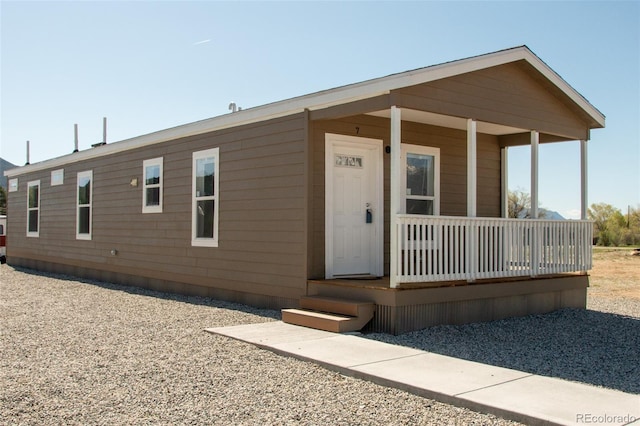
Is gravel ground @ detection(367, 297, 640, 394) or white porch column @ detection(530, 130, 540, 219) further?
white porch column @ detection(530, 130, 540, 219)

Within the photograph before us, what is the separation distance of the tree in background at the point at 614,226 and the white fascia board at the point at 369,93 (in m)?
20.5

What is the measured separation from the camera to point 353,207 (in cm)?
859

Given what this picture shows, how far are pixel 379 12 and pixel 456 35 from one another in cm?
127

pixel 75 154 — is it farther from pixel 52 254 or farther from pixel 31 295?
pixel 31 295

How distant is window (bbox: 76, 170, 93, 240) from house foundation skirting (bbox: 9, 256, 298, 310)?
0.81 m

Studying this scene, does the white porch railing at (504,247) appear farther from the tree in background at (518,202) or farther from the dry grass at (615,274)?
the tree in background at (518,202)

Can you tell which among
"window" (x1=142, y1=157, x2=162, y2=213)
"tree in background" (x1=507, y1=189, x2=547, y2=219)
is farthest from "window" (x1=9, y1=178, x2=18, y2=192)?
"tree in background" (x1=507, y1=189, x2=547, y2=219)

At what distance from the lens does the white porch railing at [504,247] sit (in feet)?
23.9

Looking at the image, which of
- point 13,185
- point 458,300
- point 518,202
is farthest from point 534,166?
point 518,202

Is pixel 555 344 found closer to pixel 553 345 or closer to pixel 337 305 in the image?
pixel 553 345

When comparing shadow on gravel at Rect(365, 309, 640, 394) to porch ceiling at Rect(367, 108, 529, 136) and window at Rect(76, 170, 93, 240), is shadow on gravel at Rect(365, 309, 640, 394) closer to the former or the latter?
porch ceiling at Rect(367, 108, 529, 136)

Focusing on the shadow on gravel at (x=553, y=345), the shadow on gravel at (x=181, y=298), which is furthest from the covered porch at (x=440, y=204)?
the shadow on gravel at (x=181, y=298)

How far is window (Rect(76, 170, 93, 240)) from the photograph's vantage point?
→ 45.0 ft

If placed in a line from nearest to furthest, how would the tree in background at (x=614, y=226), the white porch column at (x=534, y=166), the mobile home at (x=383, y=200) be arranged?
the mobile home at (x=383, y=200) < the white porch column at (x=534, y=166) < the tree in background at (x=614, y=226)
